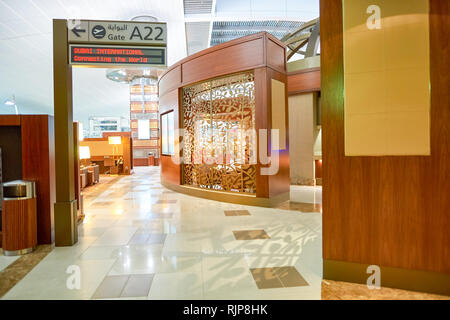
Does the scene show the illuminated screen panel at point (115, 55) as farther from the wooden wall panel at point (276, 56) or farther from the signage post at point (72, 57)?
the wooden wall panel at point (276, 56)

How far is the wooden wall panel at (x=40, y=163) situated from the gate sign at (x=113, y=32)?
1.05 metres

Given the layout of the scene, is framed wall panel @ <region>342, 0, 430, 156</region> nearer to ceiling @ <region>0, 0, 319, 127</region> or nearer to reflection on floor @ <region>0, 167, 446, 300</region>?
reflection on floor @ <region>0, 167, 446, 300</region>

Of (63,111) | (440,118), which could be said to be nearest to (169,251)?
(63,111)

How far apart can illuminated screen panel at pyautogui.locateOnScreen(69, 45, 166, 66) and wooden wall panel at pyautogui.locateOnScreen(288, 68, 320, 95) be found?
5549 mm

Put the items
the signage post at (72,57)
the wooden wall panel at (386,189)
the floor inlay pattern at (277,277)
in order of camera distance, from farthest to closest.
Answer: the signage post at (72,57) < the floor inlay pattern at (277,277) < the wooden wall panel at (386,189)

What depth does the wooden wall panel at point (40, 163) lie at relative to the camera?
3.25m

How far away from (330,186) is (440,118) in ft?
3.00

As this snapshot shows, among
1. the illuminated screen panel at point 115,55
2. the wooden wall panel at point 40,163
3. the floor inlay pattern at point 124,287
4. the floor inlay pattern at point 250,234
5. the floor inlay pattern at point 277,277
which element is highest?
the illuminated screen panel at point 115,55

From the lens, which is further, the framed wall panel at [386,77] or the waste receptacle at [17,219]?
the waste receptacle at [17,219]

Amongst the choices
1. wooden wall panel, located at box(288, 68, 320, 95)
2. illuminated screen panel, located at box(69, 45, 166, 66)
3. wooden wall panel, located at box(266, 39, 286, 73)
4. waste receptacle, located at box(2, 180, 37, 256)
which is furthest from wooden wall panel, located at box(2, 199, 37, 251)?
wooden wall panel, located at box(288, 68, 320, 95)

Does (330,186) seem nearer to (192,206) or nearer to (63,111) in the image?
(63,111)

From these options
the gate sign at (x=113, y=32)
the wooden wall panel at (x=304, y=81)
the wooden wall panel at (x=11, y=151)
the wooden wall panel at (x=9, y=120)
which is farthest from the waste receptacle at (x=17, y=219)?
the wooden wall panel at (x=304, y=81)

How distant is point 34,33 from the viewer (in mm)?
8852
